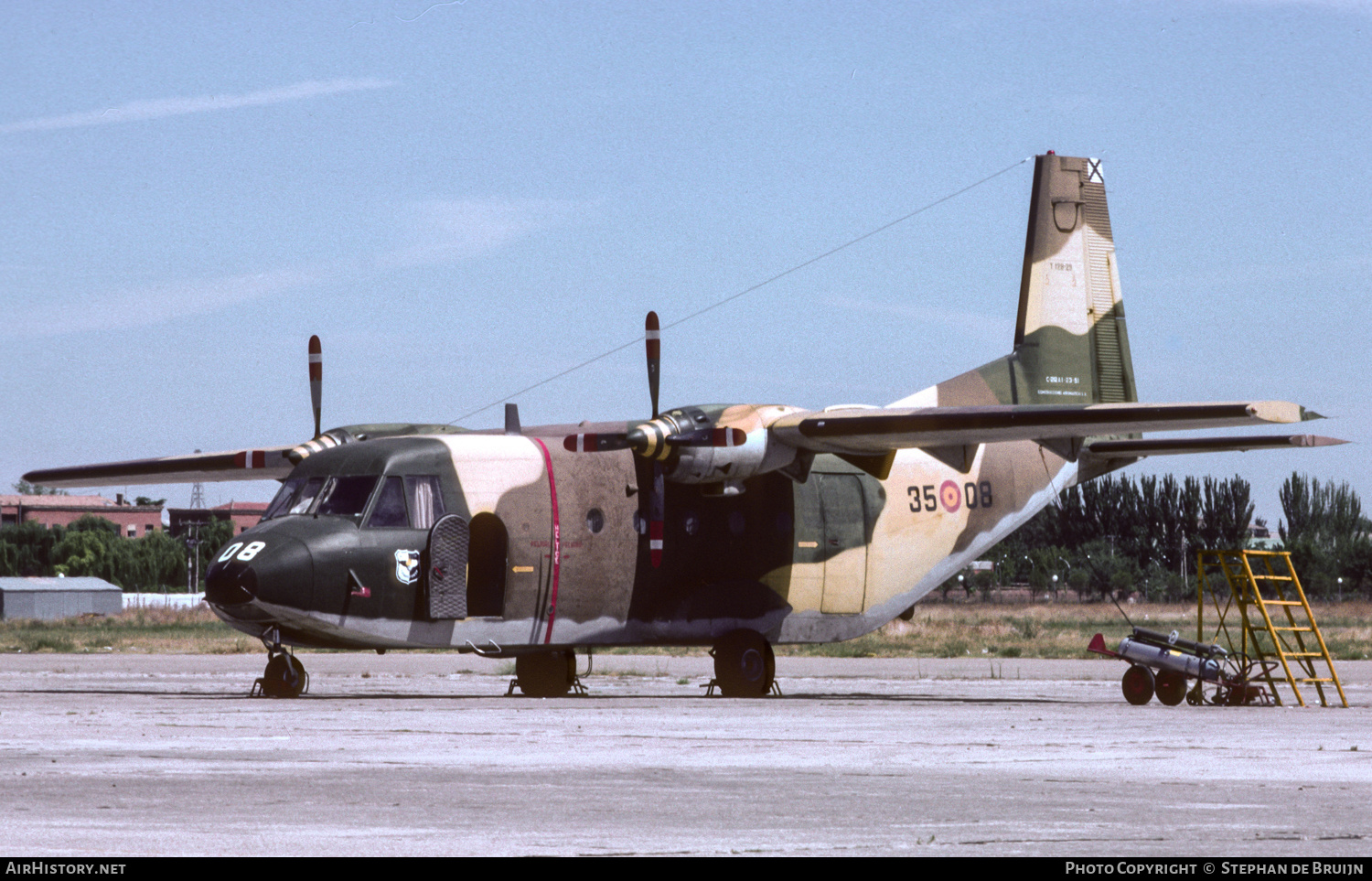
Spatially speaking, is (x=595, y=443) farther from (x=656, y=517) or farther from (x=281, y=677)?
(x=281, y=677)

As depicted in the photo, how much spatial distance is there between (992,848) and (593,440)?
609 inches

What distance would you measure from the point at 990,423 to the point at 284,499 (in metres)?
9.83

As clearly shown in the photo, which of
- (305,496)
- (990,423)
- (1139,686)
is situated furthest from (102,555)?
(1139,686)

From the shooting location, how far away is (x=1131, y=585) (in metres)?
107

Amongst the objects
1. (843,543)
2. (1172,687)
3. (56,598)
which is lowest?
(56,598)

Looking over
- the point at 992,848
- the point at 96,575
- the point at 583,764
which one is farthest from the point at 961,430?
the point at 96,575

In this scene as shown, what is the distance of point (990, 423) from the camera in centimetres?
2438

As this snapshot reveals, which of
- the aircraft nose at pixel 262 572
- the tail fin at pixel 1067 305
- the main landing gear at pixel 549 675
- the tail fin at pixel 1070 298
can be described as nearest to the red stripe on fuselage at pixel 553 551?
the main landing gear at pixel 549 675

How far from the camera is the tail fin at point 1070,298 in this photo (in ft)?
103

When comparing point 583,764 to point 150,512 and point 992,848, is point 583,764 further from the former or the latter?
point 150,512

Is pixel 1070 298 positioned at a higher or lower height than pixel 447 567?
higher

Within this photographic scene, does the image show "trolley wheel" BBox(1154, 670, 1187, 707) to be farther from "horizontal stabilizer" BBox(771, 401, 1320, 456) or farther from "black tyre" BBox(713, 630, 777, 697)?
"black tyre" BBox(713, 630, 777, 697)

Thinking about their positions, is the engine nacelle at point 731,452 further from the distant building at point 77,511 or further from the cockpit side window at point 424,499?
the distant building at point 77,511

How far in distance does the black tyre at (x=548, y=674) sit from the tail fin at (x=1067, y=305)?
9.39m
